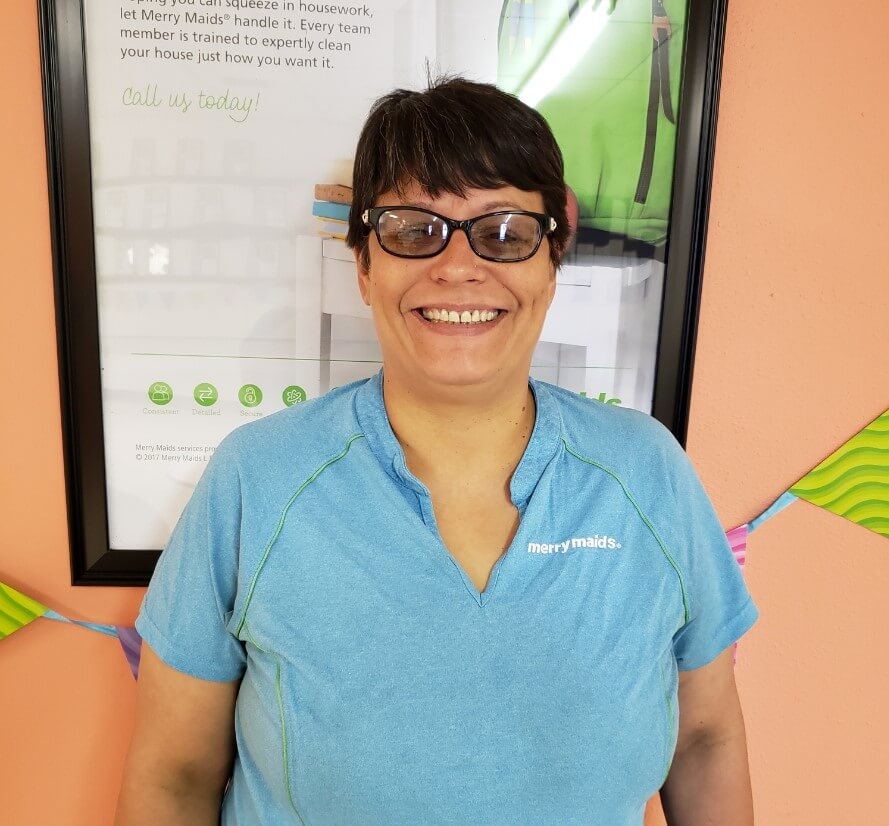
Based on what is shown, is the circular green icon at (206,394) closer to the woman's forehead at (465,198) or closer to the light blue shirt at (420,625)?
the light blue shirt at (420,625)

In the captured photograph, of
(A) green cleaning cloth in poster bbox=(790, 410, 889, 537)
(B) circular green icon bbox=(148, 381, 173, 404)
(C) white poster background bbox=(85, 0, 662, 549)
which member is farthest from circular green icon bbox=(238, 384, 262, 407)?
(A) green cleaning cloth in poster bbox=(790, 410, 889, 537)

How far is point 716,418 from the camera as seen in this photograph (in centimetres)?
112

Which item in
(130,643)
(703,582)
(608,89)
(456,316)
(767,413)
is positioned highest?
(608,89)

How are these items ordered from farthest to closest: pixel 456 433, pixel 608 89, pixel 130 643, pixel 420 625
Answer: pixel 130 643 < pixel 608 89 < pixel 456 433 < pixel 420 625

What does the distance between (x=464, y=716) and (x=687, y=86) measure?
92 cm

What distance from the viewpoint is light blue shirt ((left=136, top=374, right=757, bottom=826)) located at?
28.7 inches

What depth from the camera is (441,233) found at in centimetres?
76

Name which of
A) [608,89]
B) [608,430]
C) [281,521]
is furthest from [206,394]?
[608,89]

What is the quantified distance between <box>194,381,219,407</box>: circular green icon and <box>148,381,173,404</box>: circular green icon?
42mm

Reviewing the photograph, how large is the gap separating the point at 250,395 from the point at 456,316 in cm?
45

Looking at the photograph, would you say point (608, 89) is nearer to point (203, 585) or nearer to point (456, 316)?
point (456, 316)

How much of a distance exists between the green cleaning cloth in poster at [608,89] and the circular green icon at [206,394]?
638mm

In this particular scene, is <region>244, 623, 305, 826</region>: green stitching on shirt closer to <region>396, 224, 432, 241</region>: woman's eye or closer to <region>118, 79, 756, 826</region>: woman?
<region>118, 79, 756, 826</region>: woman

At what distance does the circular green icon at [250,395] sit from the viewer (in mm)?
1064
